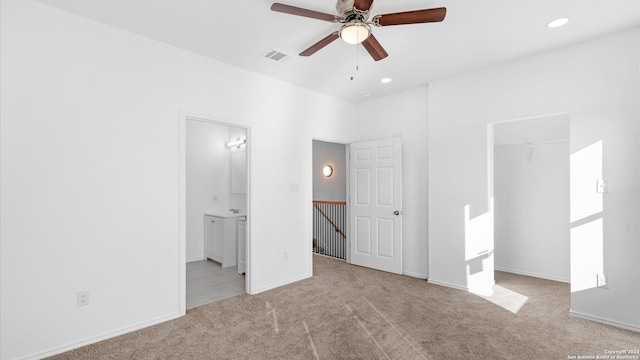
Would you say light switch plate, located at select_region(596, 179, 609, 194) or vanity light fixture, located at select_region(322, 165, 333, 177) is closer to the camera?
light switch plate, located at select_region(596, 179, 609, 194)

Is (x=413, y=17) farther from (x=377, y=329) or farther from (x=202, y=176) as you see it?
(x=202, y=176)

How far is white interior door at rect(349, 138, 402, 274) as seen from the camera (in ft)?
15.0

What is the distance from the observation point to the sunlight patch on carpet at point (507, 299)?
323 centimetres

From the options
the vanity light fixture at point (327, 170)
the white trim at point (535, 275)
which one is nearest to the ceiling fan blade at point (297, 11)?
the vanity light fixture at point (327, 170)

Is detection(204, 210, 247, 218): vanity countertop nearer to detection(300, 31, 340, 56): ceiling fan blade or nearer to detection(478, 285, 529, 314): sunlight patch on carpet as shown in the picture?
detection(300, 31, 340, 56): ceiling fan blade

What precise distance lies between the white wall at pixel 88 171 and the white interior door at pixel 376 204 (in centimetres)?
230

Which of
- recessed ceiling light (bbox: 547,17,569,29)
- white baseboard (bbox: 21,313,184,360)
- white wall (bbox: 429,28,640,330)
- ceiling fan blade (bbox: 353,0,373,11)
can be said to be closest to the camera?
ceiling fan blade (bbox: 353,0,373,11)

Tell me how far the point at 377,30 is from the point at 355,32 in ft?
2.05

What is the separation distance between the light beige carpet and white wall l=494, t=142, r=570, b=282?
0.52 m

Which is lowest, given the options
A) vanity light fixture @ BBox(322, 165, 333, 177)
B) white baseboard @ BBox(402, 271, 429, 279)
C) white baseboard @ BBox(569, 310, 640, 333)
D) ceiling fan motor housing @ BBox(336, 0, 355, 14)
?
white baseboard @ BBox(402, 271, 429, 279)

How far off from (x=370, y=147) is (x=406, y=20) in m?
2.81

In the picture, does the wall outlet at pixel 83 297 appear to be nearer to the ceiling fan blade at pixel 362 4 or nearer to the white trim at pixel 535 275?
the ceiling fan blade at pixel 362 4

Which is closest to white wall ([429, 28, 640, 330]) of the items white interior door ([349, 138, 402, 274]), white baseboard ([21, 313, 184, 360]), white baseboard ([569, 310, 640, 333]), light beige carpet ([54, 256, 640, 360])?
white baseboard ([569, 310, 640, 333])

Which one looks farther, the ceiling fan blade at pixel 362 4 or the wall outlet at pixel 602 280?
the wall outlet at pixel 602 280
